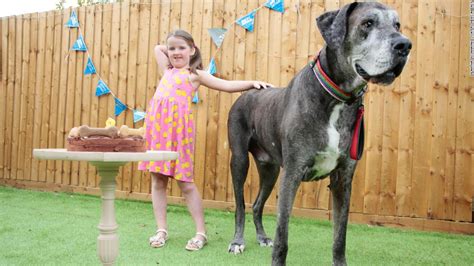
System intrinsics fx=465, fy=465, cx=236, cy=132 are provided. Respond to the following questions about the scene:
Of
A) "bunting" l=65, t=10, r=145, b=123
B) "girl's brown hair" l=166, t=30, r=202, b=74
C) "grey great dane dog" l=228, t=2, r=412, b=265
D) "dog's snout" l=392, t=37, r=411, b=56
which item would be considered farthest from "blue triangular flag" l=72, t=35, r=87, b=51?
"dog's snout" l=392, t=37, r=411, b=56

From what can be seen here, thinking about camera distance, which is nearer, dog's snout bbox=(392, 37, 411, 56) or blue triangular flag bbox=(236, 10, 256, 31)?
dog's snout bbox=(392, 37, 411, 56)

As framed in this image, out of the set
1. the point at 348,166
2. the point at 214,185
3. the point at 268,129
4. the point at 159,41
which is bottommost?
the point at 214,185

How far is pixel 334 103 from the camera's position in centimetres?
252

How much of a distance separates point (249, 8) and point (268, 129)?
210 centimetres

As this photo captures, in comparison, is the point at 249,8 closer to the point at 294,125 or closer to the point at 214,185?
the point at 214,185

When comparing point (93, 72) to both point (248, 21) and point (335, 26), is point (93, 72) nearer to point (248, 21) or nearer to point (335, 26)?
point (248, 21)

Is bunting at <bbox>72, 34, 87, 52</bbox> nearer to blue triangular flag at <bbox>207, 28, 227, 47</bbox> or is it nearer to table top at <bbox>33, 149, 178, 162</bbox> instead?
blue triangular flag at <bbox>207, 28, 227, 47</bbox>

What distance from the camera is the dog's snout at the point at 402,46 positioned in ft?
6.95

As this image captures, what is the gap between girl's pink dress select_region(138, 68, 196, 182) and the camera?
3.59 meters

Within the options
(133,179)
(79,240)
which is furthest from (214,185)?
(79,240)

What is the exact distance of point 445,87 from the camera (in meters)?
4.13

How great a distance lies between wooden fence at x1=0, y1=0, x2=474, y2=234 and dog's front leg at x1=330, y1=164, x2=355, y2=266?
65.7 inches

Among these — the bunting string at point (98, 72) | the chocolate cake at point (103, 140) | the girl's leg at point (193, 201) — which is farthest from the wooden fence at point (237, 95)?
the chocolate cake at point (103, 140)

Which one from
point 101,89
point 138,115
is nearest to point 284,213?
point 138,115
